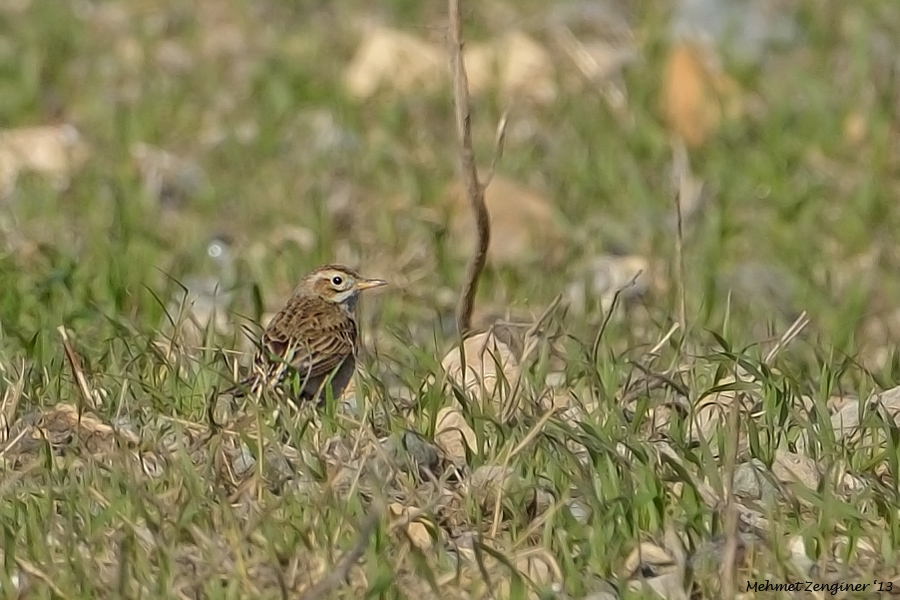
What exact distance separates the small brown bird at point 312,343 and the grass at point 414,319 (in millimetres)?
130

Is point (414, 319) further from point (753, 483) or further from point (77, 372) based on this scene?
point (753, 483)

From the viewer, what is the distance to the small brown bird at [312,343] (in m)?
5.74

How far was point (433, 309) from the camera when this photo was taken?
7984mm

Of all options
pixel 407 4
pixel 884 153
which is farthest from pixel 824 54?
pixel 407 4

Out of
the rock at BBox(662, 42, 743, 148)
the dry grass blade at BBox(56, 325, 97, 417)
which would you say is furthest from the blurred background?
the dry grass blade at BBox(56, 325, 97, 417)

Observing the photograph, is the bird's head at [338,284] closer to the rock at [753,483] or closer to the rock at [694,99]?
the rock at [753,483]

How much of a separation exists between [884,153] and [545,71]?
2.16 metres

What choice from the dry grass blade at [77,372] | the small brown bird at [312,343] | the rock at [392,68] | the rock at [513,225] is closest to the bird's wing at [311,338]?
the small brown bird at [312,343]

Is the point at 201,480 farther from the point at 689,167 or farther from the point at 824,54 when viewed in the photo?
the point at 824,54

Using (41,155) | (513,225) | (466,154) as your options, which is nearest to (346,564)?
(466,154)

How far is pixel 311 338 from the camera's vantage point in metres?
6.12

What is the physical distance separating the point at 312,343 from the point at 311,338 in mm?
39

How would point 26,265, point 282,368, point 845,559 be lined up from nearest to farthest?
point 845,559, point 282,368, point 26,265

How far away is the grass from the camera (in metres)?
4.60
